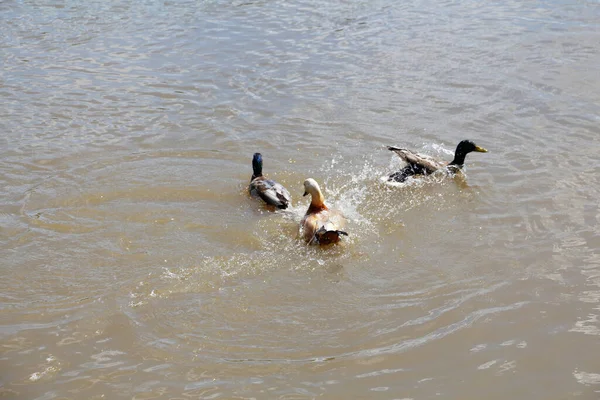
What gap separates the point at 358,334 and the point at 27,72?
8823 mm

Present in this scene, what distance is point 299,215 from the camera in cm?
725

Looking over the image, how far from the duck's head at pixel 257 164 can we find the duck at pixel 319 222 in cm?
83

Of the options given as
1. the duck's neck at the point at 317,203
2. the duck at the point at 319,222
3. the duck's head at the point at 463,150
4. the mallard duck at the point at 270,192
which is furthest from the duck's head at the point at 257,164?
the duck's head at the point at 463,150

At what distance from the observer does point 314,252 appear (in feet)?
20.9

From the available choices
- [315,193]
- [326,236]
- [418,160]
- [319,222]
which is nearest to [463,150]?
[418,160]

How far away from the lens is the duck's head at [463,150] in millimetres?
7973

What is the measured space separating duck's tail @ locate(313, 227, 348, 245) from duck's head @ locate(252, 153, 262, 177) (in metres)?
1.63

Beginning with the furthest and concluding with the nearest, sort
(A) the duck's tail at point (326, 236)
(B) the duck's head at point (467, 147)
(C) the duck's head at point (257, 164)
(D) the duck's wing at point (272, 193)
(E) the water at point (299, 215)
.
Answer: (B) the duck's head at point (467, 147), (C) the duck's head at point (257, 164), (D) the duck's wing at point (272, 193), (A) the duck's tail at point (326, 236), (E) the water at point (299, 215)

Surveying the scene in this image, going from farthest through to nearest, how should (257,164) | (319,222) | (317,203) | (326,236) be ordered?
(257,164)
(317,203)
(319,222)
(326,236)

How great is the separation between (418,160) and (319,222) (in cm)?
190

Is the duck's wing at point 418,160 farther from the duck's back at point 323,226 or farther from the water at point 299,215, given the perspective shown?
the duck's back at point 323,226

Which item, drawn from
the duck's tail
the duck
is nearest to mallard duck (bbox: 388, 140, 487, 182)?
the duck

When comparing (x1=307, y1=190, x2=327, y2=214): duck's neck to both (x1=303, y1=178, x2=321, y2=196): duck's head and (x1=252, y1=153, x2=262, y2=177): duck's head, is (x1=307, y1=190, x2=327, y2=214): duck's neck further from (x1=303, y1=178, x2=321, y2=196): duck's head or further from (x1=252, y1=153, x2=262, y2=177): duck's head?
(x1=252, y1=153, x2=262, y2=177): duck's head

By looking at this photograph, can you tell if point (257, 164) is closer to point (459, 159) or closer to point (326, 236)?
point (326, 236)
